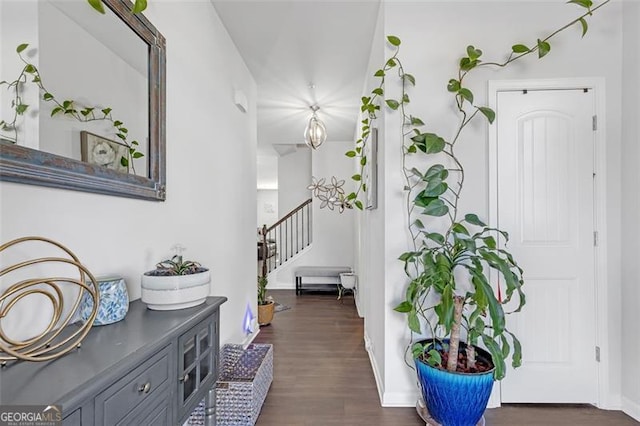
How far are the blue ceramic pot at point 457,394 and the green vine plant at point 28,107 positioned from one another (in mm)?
1887

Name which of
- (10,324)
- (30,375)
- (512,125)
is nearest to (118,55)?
(10,324)

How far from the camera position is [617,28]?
2131 mm

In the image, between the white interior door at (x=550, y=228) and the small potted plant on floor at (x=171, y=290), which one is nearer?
the small potted plant on floor at (x=171, y=290)

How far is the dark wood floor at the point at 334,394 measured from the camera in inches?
78.2

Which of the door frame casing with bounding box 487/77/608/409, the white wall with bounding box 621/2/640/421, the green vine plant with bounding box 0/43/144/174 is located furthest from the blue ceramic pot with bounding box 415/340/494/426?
the green vine plant with bounding box 0/43/144/174

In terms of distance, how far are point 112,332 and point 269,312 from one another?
285 centimetres

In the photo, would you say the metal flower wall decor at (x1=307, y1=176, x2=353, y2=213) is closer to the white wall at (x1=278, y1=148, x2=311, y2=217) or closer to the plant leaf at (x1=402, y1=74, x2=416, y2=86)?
the white wall at (x1=278, y1=148, x2=311, y2=217)

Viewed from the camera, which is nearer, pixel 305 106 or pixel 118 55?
pixel 118 55

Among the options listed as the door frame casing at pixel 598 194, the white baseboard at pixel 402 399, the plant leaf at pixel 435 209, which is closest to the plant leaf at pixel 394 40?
the door frame casing at pixel 598 194

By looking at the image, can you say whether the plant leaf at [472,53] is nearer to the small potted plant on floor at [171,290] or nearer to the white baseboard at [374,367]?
the small potted plant on floor at [171,290]

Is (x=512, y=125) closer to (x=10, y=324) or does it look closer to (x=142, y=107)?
(x=142, y=107)

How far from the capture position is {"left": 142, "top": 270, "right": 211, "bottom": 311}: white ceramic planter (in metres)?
1.24

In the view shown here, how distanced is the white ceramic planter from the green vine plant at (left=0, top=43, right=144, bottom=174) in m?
0.53

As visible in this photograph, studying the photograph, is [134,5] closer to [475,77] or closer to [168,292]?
[168,292]
